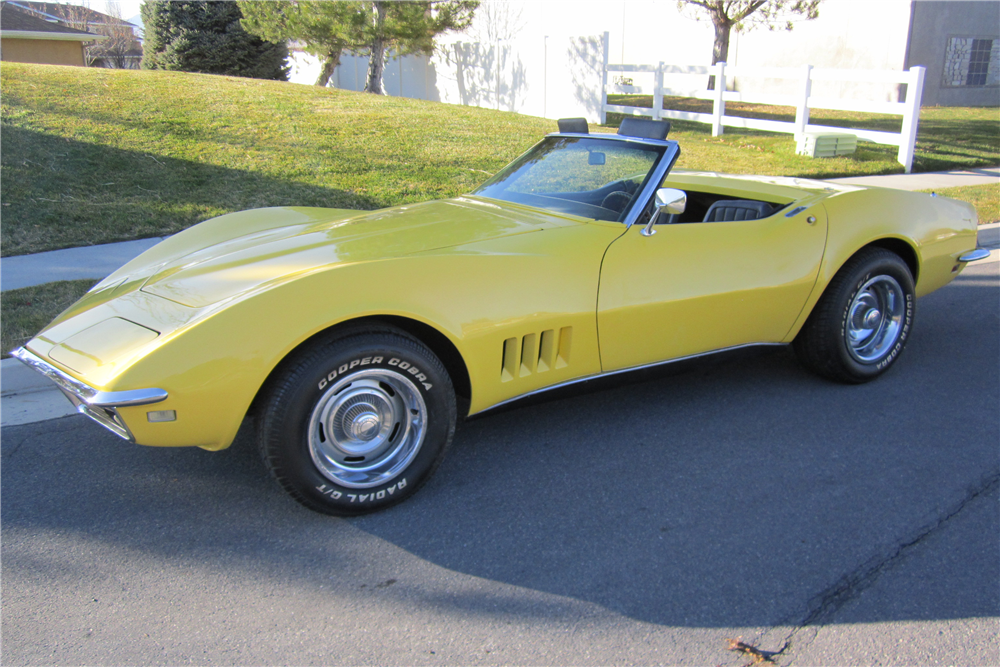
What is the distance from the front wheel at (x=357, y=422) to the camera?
2.61 meters

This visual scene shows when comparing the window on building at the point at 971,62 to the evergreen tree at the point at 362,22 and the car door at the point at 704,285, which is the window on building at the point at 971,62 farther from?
the car door at the point at 704,285

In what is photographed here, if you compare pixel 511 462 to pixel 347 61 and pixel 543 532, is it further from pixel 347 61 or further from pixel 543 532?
pixel 347 61

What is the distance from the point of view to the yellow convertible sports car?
8.40 feet

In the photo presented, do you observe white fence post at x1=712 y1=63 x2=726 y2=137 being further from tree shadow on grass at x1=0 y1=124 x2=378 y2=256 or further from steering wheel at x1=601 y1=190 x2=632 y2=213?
steering wheel at x1=601 y1=190 x2=632 y2=213

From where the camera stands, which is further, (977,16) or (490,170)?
(977,16)

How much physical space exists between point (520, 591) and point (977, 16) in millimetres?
25785

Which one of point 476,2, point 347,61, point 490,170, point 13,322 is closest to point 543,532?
point 13,322

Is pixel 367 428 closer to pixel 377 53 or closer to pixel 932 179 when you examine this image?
pixel 932 179

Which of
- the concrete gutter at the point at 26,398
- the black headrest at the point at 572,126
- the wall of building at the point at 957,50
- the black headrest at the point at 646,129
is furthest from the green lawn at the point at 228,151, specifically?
the wall of building at the point at 957,50

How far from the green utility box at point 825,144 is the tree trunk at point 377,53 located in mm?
8848

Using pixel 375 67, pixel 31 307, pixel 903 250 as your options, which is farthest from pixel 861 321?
pixel 375 67

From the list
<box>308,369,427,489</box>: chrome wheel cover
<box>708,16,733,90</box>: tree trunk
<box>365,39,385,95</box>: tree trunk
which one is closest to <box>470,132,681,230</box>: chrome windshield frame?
<box>308,369,427,489</box>: chrome wheel cover

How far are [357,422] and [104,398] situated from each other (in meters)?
0.86

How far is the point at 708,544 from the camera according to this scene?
2.71 metres
